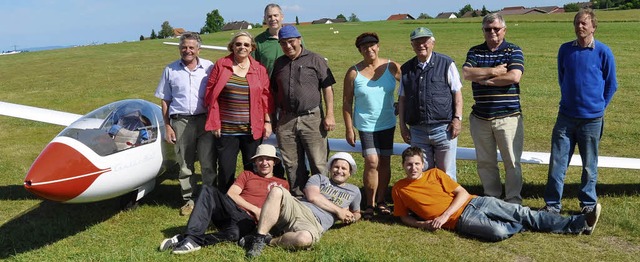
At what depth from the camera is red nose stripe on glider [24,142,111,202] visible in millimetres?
4617

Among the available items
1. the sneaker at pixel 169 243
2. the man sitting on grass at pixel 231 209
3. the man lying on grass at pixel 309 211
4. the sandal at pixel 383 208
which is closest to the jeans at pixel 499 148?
the sandal at pixel 383 208

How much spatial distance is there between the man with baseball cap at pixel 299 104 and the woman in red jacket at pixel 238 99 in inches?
6.4

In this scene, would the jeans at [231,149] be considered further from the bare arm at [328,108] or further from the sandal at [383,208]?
the sandal at [383,208]

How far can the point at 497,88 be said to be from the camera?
5141 mm

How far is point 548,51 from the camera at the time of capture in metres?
24.8

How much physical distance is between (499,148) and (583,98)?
2.90 ft

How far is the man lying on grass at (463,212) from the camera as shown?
16.1 feet

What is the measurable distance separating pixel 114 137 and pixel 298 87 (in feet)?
6.34

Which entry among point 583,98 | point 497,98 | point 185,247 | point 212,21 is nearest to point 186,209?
point 185,247

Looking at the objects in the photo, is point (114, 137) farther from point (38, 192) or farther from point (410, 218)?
point (410, 218)

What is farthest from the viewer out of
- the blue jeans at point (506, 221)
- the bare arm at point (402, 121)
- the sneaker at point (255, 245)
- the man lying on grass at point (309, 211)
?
the bare arm at point (402, 121)

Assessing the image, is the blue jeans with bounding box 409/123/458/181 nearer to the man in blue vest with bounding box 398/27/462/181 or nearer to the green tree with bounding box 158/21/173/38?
the man in blue vest with bounding box 398/27/462/181

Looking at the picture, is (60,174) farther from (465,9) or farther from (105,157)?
(465,9)

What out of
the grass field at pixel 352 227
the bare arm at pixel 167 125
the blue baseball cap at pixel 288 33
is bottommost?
the grass field at pixel 352 227
